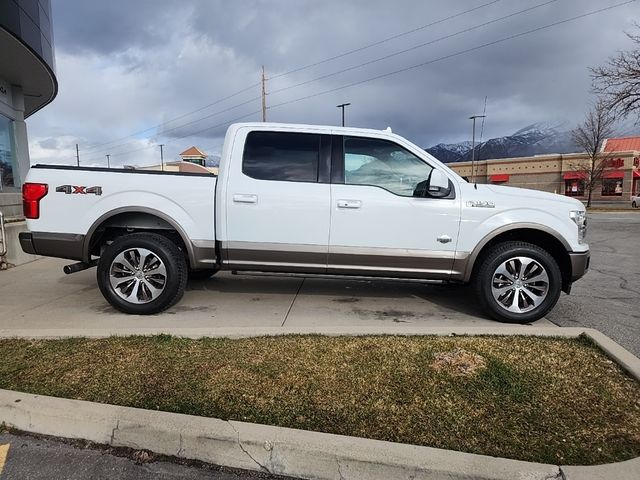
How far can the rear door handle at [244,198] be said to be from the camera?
195 inches

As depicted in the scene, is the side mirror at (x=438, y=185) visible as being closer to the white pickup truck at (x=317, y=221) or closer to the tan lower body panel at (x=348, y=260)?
the white pickup truck at (x=317, y=221)

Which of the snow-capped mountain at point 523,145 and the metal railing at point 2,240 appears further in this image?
the snow-capped mountain at point 523,145

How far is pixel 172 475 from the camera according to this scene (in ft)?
8.48

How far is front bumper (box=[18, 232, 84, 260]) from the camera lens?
5.00 meters

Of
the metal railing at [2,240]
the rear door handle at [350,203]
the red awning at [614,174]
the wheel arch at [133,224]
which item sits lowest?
the metal railing at [2,240]

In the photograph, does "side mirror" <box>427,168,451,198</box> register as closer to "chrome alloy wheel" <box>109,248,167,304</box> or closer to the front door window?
the front door window

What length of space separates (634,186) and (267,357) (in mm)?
60678

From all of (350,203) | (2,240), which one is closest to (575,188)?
(350,203)

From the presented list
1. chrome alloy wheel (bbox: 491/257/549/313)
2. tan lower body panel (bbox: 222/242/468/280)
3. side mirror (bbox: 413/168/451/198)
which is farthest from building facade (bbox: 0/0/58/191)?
chrome alloy wheel (bbox: 491/257/549/313)

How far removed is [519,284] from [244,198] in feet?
9.99

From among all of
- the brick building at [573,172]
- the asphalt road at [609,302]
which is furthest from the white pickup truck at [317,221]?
the brick building at [573,172]

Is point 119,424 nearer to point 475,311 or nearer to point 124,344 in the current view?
point 124,344

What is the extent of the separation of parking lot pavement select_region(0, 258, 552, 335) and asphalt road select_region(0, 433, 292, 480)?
1629 millimetres

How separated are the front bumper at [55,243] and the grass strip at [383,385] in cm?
116
